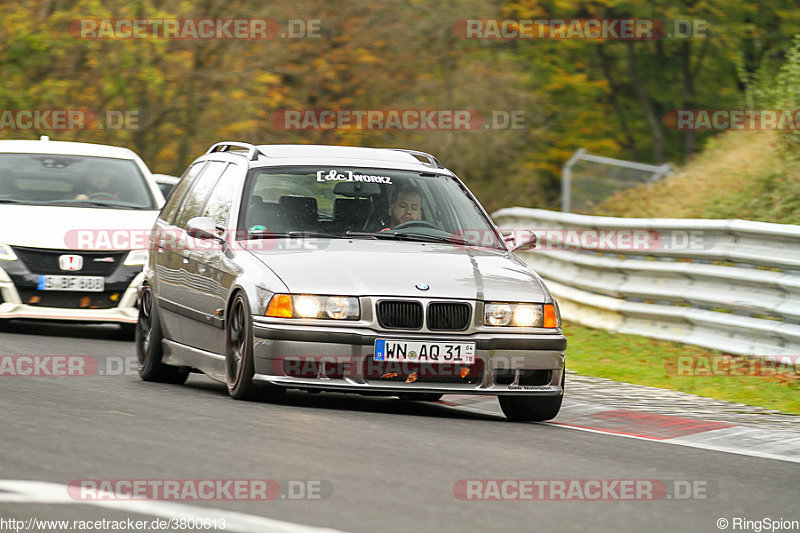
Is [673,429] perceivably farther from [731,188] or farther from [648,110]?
[648,110]

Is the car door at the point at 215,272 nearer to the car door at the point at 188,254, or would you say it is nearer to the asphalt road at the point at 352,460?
the car door at the point at 188,254

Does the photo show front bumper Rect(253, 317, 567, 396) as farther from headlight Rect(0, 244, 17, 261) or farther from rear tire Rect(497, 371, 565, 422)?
headlight Rect(0, 244, 17, 261)

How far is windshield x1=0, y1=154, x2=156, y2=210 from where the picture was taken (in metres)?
15.3

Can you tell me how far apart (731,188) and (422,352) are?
34.6ft

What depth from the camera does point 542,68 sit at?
39688 millimetres

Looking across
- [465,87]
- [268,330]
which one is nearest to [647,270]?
[268,330]

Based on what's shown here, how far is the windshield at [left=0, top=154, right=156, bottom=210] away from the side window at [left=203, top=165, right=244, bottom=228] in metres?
4.68

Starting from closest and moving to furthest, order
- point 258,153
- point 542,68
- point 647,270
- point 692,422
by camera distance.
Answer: point 692,422 → point 258,153 → point 647,270 → point 542,68

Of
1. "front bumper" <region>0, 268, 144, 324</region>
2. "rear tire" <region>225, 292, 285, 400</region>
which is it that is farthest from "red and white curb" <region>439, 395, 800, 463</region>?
"front bumper" <region>0, 268, 144, 324</region>

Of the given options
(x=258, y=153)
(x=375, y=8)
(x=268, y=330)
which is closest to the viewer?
(x=268, y=330)

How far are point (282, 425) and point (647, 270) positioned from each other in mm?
7894

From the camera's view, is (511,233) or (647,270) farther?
(647,270)

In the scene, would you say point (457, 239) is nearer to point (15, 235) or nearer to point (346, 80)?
point (15, 235)

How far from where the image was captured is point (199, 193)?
442 inches
